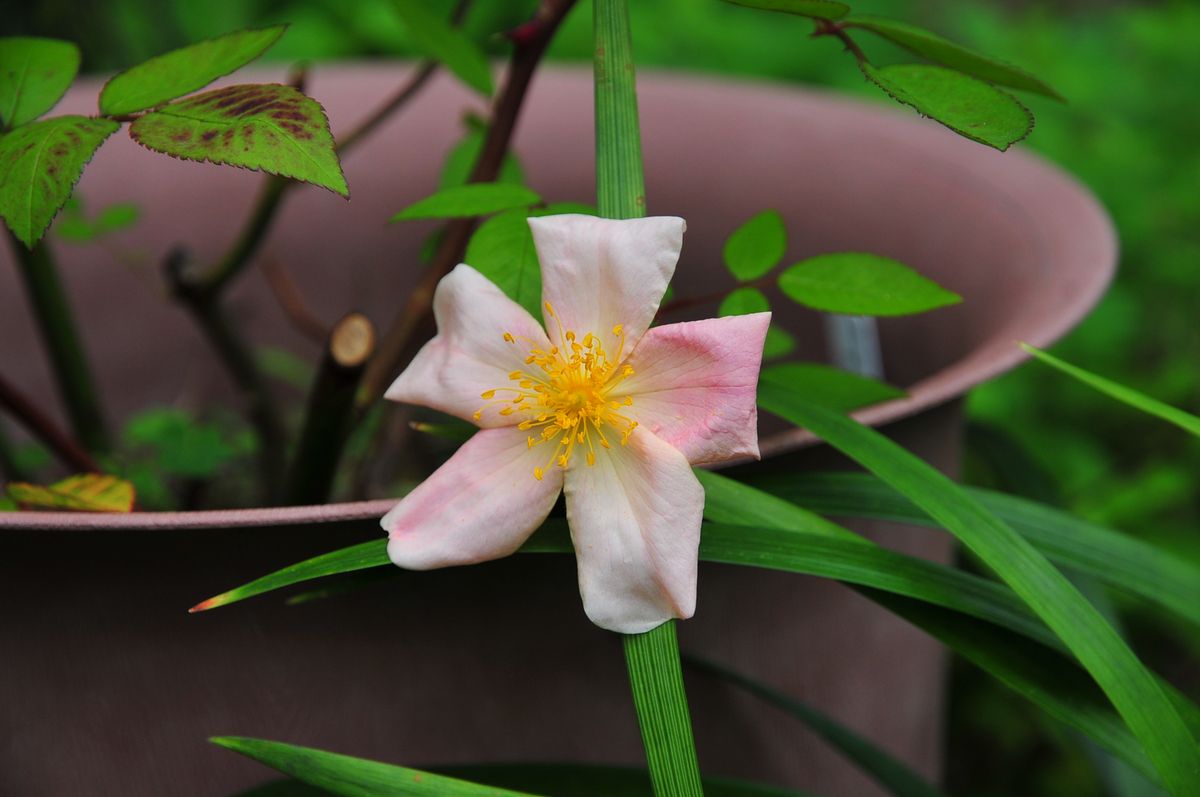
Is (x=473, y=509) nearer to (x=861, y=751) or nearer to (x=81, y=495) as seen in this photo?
(x=81, y=495)

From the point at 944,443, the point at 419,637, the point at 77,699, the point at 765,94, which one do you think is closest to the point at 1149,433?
the point at 765,94

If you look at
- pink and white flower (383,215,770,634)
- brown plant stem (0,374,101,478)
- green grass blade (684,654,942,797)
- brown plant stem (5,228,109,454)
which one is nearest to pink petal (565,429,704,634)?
pink and white flower (383,215,770,634)

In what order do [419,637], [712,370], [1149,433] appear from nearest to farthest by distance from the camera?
[712,370]
[419,637]
[1149,433]

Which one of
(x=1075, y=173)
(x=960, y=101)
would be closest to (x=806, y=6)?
(x=960, y=101)

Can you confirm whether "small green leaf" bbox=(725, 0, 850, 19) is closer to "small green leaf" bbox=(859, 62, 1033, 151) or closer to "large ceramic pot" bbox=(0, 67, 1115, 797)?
"small green leaf" bbox=(859, 62, 1033, 151)

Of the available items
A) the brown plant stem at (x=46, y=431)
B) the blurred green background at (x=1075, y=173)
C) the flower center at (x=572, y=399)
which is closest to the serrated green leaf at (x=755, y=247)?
the flower center at (x=572, y=399)

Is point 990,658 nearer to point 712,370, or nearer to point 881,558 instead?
point 881,558
